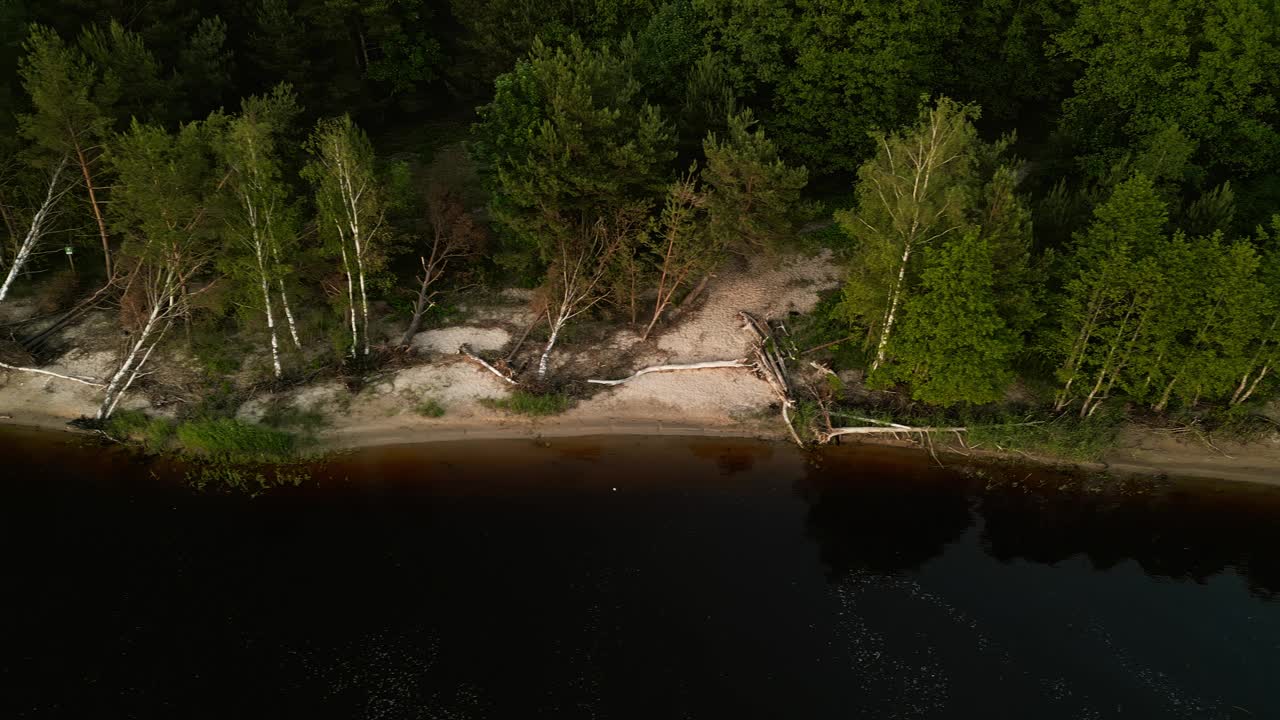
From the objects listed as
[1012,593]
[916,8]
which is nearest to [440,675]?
[1012,593]

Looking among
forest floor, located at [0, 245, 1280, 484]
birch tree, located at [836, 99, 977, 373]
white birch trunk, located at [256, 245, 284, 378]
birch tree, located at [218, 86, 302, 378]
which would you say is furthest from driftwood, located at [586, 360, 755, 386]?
birch tree, located at [218, 86, 302, 378]

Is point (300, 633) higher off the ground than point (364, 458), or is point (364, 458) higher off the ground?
point (364, 458)

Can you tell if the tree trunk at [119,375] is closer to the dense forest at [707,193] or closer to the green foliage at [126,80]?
the dense forest at [707,193]

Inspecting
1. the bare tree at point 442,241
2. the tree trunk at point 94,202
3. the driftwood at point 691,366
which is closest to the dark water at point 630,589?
the driftwood at point 691,366

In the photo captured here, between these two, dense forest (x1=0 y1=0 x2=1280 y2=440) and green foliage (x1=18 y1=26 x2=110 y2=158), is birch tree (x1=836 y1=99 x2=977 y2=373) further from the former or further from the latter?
green foliage (x1=18 y1=26 x2=110 y2=158)

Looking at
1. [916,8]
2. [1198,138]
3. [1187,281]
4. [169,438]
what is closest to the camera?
[1187,281]

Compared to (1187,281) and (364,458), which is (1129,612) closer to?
(1187,281)
